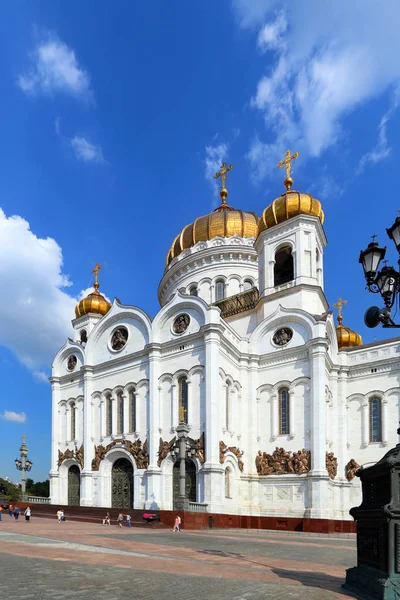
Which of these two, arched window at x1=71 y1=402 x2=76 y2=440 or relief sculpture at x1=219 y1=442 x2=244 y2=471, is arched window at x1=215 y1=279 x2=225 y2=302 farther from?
relief sculpture at x1=219 y1=442 x2=244 y2=471

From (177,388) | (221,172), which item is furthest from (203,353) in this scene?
(221,172)

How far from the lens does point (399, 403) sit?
98.9 feet

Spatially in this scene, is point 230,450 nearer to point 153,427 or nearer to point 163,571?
point 153,427

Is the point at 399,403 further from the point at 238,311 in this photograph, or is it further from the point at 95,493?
the point at 95,493

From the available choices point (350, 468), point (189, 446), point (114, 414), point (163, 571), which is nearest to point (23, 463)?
point (114, 414)

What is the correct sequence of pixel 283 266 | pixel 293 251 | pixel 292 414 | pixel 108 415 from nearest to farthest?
pixel 292 414
pixel 293 251
pixel 108 415
pixel 283 266

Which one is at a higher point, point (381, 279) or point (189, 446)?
point (381, 279)

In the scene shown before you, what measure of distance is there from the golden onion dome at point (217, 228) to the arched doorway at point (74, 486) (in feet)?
57.9

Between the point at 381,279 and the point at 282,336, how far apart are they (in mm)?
22248

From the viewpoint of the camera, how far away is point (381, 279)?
907 cm

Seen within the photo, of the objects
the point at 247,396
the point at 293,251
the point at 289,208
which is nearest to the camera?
the point at 247,396

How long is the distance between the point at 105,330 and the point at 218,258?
10578mm

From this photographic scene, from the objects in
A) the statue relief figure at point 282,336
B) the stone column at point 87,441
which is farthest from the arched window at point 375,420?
the stone column at point 87,441

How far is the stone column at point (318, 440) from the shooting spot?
27172 mm
